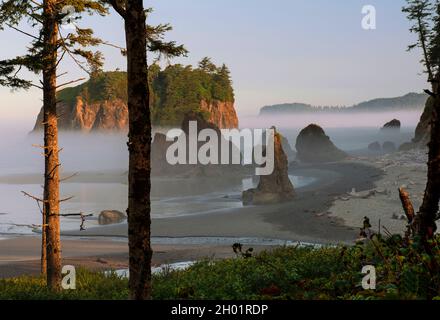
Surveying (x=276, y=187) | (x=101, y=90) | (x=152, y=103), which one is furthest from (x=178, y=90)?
(x=276, y=187)

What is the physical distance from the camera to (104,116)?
13288cm

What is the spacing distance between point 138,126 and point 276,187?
108 feet

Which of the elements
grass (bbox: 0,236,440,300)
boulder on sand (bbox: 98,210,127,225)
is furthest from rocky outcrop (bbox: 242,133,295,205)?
grass (bbox: 0,236,440,300)

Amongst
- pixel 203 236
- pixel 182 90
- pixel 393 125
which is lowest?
pixel 203 236

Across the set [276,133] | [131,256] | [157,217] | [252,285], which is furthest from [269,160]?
[131,256]

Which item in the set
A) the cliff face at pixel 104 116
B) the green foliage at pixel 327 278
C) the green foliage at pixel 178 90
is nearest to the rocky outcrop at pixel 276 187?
the green foliage at pixel 327 278

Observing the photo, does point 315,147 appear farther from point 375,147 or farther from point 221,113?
point 221,113

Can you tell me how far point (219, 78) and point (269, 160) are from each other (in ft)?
291

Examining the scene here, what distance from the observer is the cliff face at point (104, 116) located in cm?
12723

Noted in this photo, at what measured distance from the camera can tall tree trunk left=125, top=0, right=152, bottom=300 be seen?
24.9 feet

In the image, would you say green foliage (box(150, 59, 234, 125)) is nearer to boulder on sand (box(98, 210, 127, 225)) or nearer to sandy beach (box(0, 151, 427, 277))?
sandy beach (box(0, 151, 427, 277))

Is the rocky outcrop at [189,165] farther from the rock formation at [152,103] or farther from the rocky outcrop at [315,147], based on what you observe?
the rock formation at [152,103]

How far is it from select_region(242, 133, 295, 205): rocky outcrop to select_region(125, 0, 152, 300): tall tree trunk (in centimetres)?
3232
